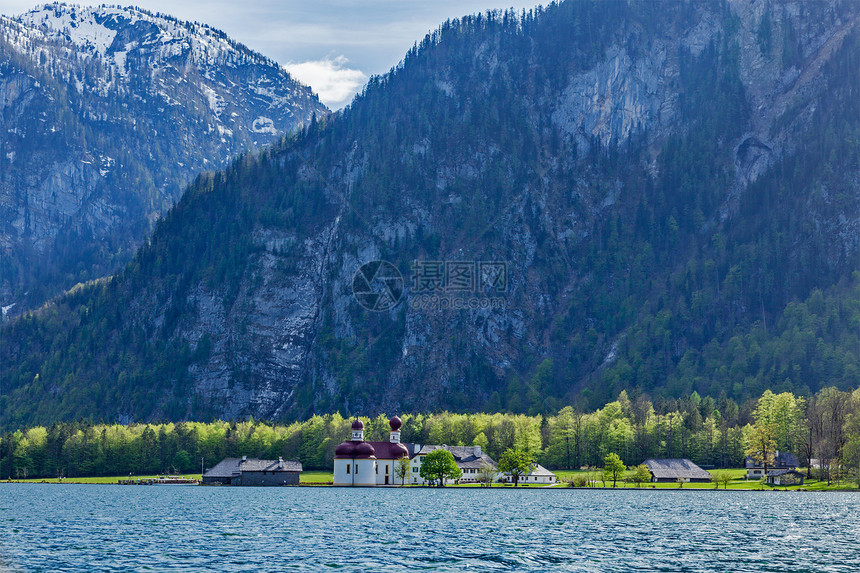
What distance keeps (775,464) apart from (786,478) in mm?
12821

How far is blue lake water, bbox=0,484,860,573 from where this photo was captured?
6875cm

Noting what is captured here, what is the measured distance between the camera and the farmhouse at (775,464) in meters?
192

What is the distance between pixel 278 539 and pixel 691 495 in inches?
3438


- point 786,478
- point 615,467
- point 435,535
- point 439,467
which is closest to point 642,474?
point 615,467

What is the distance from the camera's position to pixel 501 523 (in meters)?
100

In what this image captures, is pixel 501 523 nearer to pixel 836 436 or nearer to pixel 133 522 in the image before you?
pixel 133 522

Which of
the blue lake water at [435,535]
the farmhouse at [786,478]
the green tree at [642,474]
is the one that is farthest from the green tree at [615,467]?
the blue lake water at [435,535]

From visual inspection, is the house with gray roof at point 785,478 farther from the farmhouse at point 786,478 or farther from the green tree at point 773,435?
the green tree at point 773,435

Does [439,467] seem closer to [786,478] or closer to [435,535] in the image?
[786,478]

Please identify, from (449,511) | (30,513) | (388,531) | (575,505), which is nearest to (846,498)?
(575,505)

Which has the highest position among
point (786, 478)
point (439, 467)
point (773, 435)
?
point (773, 435)

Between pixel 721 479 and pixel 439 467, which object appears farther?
pixel 439 467

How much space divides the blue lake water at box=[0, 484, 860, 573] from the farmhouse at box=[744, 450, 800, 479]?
172 feet

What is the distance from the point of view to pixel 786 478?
180 m
